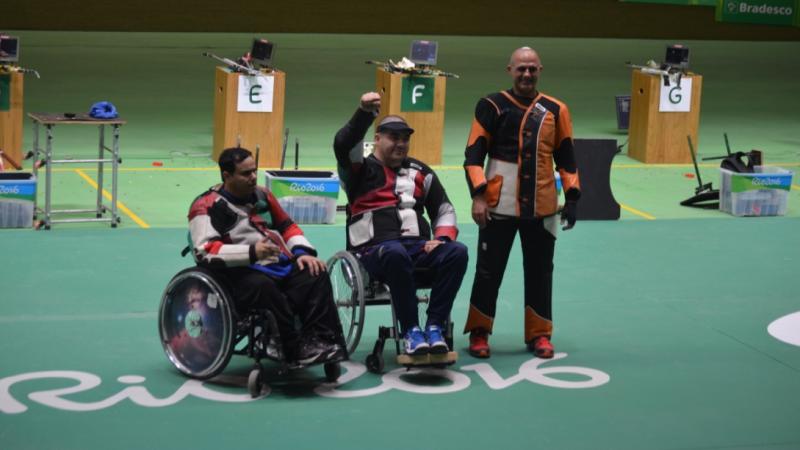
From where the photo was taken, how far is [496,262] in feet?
21.6

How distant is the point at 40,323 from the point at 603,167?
186 inches

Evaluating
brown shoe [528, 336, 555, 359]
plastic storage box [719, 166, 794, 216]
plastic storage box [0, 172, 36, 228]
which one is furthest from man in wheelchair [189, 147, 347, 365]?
plastic storage box [719, 166, 794, 216]

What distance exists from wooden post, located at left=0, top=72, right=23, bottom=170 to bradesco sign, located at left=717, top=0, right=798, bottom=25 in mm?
9795

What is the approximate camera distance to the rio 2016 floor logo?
18.6ft

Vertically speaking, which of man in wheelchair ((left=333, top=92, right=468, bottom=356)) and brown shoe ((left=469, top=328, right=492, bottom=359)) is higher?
man in wheelchair ((left=333, top=92, right=468, bottom=356))

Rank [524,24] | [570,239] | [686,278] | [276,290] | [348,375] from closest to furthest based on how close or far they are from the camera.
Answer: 1. [276,290]
2. [348,375]
3. [686,278]
4. [570,239]
5. [524,24]

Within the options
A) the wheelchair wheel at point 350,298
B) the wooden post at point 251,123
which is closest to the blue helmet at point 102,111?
the wooden post at point 251,123

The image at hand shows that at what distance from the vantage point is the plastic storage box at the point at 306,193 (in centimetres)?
956

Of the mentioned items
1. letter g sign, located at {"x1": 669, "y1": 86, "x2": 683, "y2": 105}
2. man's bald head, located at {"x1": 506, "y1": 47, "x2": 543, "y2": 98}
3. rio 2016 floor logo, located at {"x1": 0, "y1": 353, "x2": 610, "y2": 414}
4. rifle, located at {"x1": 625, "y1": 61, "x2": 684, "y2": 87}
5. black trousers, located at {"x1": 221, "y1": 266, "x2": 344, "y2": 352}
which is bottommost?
rio 2016 floor logo, located at {"x1": 0, "y1": 353, "x2": 610, "y2": 414}

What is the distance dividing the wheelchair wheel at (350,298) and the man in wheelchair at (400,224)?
127 millimetres

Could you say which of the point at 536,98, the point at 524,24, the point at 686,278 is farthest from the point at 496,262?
the point at 524,24

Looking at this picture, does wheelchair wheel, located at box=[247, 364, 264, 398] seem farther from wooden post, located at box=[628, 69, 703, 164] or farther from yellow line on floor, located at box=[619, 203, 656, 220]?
wooden post, located at box=[628, 69, 703, 164]

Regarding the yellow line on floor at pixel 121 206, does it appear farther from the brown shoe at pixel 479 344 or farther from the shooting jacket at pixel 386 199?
the brown shoe at pixel 479 344

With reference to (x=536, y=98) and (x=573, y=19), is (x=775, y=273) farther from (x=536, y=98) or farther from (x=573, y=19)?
(x=573, y=19)
